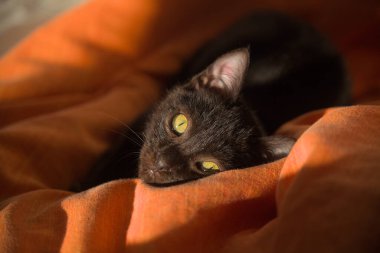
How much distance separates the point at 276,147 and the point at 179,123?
0.35 metres

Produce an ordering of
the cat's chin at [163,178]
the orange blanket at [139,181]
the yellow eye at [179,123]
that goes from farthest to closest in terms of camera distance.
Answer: the yellow eye at [179,123] < the cat's chin at [163,178] < the orange blanket at [139,181]

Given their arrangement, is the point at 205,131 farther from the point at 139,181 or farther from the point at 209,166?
the point at 139,181

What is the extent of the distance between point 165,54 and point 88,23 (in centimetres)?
46

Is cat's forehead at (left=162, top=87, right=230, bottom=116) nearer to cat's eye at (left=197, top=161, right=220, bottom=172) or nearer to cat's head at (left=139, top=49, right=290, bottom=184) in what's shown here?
cat's head at (left=139, top=49, right=290, bottom=184)

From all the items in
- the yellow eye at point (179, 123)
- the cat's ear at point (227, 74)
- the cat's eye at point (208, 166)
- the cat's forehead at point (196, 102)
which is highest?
the cat's ear at point (227, 74)

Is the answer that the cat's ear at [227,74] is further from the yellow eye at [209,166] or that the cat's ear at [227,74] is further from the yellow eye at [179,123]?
the yellow eye at [209,166]

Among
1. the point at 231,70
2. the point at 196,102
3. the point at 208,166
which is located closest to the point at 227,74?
the point at 231,70

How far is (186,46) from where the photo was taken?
210 cm

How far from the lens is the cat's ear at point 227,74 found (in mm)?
1283

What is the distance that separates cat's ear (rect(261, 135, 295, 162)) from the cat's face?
0.04 m

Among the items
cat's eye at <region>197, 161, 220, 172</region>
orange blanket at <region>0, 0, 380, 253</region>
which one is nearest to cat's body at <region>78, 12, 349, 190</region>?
cat's eye at <region>197, 161, 220, 172</region>

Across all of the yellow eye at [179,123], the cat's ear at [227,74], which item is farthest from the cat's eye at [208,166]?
the cat's ear at [227,74]

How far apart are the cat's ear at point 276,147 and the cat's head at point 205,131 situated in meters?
0.03

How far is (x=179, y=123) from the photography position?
1230mm
